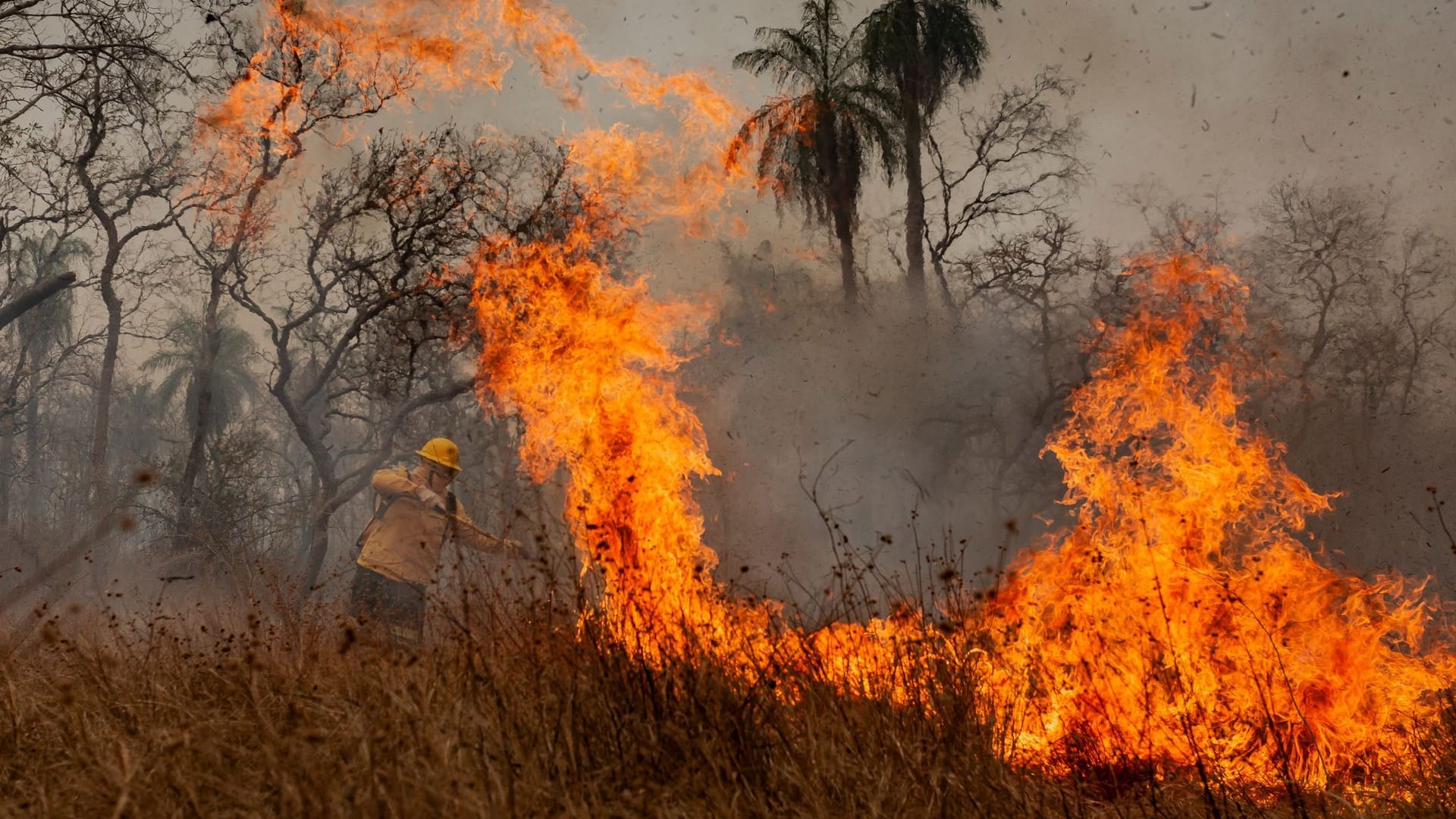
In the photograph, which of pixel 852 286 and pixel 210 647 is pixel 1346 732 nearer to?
pixel 210 647

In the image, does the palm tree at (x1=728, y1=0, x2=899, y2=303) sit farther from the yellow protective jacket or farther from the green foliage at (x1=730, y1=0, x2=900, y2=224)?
the yellow protective jacket

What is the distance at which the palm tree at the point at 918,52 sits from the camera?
708 inches

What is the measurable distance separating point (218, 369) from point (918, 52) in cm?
2563

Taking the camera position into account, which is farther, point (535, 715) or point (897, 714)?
point (897, 714)

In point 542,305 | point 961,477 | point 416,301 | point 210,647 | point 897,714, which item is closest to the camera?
point 897,714

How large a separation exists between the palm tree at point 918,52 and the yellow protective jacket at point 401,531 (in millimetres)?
13331

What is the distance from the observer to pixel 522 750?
323 centimetres

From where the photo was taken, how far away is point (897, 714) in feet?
13.2

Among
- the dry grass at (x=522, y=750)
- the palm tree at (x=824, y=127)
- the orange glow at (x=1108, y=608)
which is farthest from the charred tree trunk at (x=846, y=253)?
the dry grass at (x=522, y=750)

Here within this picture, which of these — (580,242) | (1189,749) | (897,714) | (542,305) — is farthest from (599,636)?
(580,242)

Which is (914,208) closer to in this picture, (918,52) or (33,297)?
(918,52)

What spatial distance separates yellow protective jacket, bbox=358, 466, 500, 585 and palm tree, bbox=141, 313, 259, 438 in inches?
921

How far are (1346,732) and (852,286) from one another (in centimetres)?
1424

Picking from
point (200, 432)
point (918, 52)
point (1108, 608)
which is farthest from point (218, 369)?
point (1108, 608)
